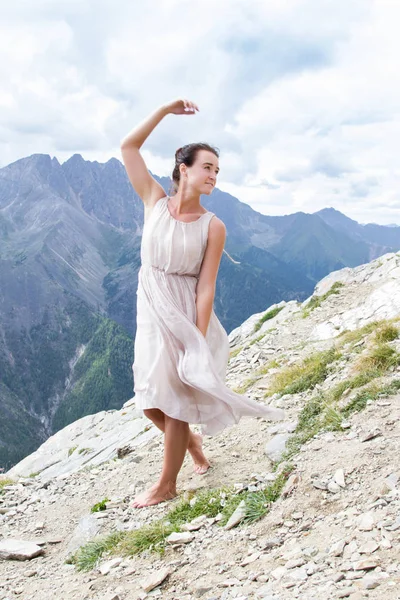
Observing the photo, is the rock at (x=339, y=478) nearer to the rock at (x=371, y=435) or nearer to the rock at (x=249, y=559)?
the rock at (x=371, y=435)

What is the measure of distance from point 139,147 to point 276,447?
4292 mm

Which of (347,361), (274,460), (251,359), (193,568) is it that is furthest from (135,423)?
(193,568)

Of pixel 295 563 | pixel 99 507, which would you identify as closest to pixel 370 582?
pixel 295 563

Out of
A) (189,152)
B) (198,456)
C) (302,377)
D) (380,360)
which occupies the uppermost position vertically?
(189,152)

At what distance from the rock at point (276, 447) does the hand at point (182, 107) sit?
4389mm

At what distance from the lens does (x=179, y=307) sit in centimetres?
598

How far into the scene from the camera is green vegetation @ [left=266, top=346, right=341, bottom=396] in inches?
361

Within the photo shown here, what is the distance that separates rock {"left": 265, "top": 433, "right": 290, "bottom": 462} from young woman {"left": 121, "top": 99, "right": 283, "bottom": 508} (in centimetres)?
72

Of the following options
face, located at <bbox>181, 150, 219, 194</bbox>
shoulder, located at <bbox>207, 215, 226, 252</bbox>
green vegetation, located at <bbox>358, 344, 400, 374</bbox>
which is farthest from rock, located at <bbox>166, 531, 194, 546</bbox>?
green vegetation, located at <bbox>358, 344, 400, 374</bbox>

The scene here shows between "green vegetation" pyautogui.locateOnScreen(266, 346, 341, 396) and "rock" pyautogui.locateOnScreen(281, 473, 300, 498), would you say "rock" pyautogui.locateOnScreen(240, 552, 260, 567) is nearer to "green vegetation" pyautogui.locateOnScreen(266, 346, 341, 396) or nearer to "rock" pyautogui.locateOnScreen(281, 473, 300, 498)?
"rock" pyautogui.locateOnScreen(281, 473, 300, 498)

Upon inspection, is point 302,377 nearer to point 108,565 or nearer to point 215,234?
point 215,234

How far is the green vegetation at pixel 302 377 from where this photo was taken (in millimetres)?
9172

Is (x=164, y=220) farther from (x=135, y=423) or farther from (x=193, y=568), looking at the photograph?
(x=135, y=423)

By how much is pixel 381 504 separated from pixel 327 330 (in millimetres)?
12243
